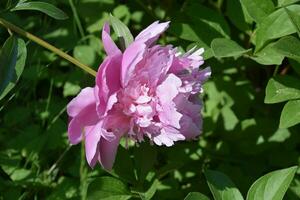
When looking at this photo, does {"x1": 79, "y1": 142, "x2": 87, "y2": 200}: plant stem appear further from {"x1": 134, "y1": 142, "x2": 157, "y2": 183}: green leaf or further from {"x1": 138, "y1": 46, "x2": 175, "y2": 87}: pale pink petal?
{"x1": 138, "y1": 46, "x2": 175, "y2": 87}: pale pink petal

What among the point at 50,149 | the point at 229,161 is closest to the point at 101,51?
the point at 50,149

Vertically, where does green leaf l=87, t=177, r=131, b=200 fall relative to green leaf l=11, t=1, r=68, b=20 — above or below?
below

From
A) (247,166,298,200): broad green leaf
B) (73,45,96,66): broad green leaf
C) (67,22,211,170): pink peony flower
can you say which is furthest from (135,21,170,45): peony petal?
(73,45,96,66): broad green leaf

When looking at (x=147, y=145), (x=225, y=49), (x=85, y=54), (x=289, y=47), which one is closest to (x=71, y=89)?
(x=85, y=54)

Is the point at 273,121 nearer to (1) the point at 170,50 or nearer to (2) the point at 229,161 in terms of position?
(2) the point at 229,161

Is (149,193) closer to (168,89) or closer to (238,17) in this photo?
(168,89)

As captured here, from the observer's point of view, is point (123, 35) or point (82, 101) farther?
point (123, 35)
